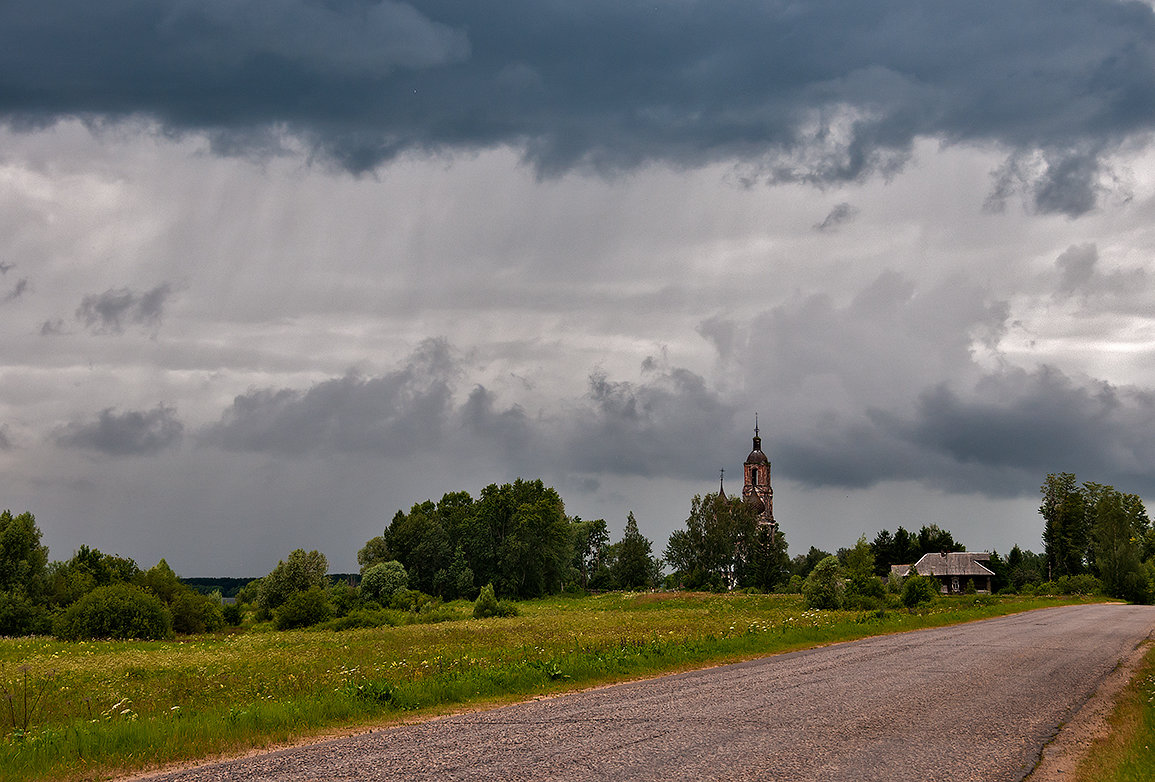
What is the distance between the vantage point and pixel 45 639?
45062 millimetres

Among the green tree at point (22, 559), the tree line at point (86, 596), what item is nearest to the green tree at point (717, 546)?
the tree line at point (86, 596)

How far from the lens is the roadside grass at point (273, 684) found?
12.6m

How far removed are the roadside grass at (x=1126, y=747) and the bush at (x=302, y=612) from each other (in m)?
54.2

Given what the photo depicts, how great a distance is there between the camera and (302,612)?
60.4 metres

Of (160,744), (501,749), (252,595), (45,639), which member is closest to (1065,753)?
(501,749)

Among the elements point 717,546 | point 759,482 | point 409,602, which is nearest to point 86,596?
point 409,602

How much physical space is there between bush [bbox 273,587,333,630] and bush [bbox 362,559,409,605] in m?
17.8

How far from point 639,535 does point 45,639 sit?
9855cm

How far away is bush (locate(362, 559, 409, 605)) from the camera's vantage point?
80625mm

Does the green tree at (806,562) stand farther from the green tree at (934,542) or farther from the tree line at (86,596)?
the tree line at (86,596)

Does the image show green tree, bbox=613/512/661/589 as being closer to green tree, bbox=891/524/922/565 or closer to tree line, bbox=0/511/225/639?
green tree, bbox=891/524/922/565

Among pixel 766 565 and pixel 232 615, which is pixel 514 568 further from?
pixel 232 615

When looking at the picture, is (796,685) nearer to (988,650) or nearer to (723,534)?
(988,650)

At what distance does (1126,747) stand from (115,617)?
50.5 meters
